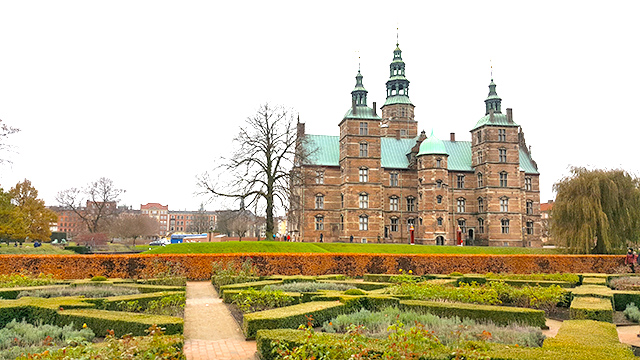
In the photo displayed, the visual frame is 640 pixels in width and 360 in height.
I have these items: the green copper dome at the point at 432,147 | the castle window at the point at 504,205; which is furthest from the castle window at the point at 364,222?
the castle window at the point at 504,205

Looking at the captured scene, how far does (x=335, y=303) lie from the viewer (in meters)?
12.4

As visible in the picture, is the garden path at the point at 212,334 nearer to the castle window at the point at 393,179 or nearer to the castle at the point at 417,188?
the castle at the point at 417,188

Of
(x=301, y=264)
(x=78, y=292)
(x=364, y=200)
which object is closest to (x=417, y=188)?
(x=364, y=200)

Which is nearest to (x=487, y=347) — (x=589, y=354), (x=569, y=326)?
(x=589, y=354)

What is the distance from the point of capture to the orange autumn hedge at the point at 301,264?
70.2ft

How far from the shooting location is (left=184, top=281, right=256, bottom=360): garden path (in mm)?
9102

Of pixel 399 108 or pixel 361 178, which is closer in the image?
pixel 361 178

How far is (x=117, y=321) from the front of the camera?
383 inches

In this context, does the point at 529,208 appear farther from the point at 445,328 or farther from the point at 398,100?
the point at 445,328

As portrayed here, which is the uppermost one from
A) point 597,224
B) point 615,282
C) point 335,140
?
point 335,140

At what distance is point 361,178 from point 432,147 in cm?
881

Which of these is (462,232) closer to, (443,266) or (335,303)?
(443,266)

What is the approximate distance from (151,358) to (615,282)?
19.8 metres

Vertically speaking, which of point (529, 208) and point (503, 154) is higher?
point (503, 154)
